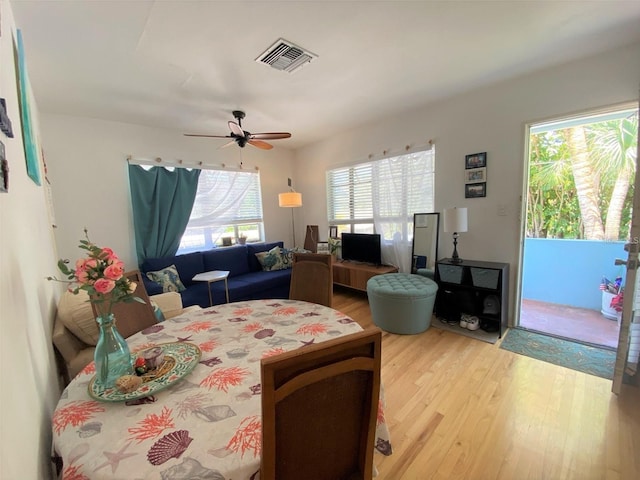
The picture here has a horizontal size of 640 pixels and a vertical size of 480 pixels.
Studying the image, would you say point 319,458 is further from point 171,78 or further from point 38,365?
point 171,78

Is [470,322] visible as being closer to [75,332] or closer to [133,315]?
[133,315]

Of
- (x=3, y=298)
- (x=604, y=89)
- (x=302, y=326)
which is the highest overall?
(x=604, y=89)

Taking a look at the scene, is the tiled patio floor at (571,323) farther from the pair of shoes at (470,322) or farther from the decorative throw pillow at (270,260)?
the decorative throw pillow at (270,260)

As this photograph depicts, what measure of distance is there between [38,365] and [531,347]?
11.1 ft

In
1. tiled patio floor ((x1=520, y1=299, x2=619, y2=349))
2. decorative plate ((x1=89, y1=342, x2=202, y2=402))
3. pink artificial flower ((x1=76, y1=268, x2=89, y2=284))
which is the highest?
pink artificial flower ((x1=76, y1=268, x2=89, y2=284))

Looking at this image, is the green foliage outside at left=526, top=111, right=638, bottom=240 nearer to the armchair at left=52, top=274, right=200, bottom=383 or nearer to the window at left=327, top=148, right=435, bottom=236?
the window at left=327, top=148, right=435, bottom=236

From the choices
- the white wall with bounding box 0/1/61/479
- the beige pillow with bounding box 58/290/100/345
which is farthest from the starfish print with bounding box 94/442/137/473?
the beige pillow with bounding box 58/290/100/345

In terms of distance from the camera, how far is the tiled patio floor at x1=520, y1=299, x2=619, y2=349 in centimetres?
256

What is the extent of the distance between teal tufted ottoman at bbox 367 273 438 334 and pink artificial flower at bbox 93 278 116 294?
2.31 meters

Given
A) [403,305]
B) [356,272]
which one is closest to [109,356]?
[403,305]

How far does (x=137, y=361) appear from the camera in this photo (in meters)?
1.05

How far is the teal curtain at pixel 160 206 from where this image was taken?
11.1ft

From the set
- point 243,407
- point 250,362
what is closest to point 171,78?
point 250,362

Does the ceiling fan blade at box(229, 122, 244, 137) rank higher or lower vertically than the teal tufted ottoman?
higher
